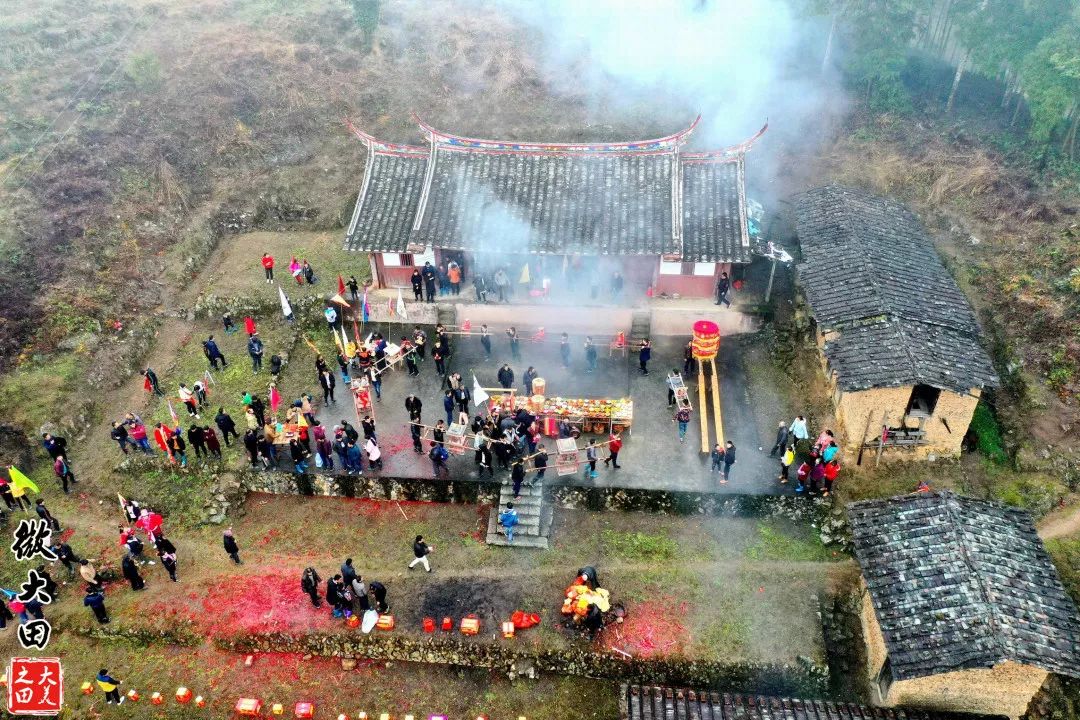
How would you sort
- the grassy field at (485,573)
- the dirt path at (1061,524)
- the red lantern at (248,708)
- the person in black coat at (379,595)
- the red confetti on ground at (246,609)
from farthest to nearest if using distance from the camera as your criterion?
the dirt path at (1061,524)
the red confetti on ground at (246,609)
the grassy field at (485,573)
the person in black coat at (379,595)
the red lantern at (248,708)

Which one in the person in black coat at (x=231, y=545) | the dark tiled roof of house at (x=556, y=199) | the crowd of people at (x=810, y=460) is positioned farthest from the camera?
the dark tiled roof of house at (x=556, y=199)

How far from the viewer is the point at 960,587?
15.5 metres

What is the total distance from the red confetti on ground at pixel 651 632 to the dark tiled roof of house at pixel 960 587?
447 centimetres

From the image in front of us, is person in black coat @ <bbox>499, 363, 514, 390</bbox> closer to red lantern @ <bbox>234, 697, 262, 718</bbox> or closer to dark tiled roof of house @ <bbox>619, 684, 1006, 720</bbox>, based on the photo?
dark tiled roof of house @ <bbox>619, 684, 1006, 720</bbox>

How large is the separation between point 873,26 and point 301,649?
3411cm

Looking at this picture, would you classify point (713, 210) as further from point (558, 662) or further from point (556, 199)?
point (558, 662)

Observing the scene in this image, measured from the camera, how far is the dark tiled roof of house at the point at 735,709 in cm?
1454

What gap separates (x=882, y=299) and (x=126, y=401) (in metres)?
24.1

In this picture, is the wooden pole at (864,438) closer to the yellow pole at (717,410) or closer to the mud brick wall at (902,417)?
the mud brick wall at (902,417)

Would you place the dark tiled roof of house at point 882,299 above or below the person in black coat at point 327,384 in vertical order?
above

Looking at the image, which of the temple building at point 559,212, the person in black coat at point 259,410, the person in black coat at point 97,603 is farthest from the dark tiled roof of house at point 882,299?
the person in black coat at point 97,603

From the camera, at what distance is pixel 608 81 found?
1567 inches

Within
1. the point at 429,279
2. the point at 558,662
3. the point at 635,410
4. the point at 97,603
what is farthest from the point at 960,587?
the point at 97,603

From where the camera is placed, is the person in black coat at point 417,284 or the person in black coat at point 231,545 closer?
the person in black coat at point 231,545
